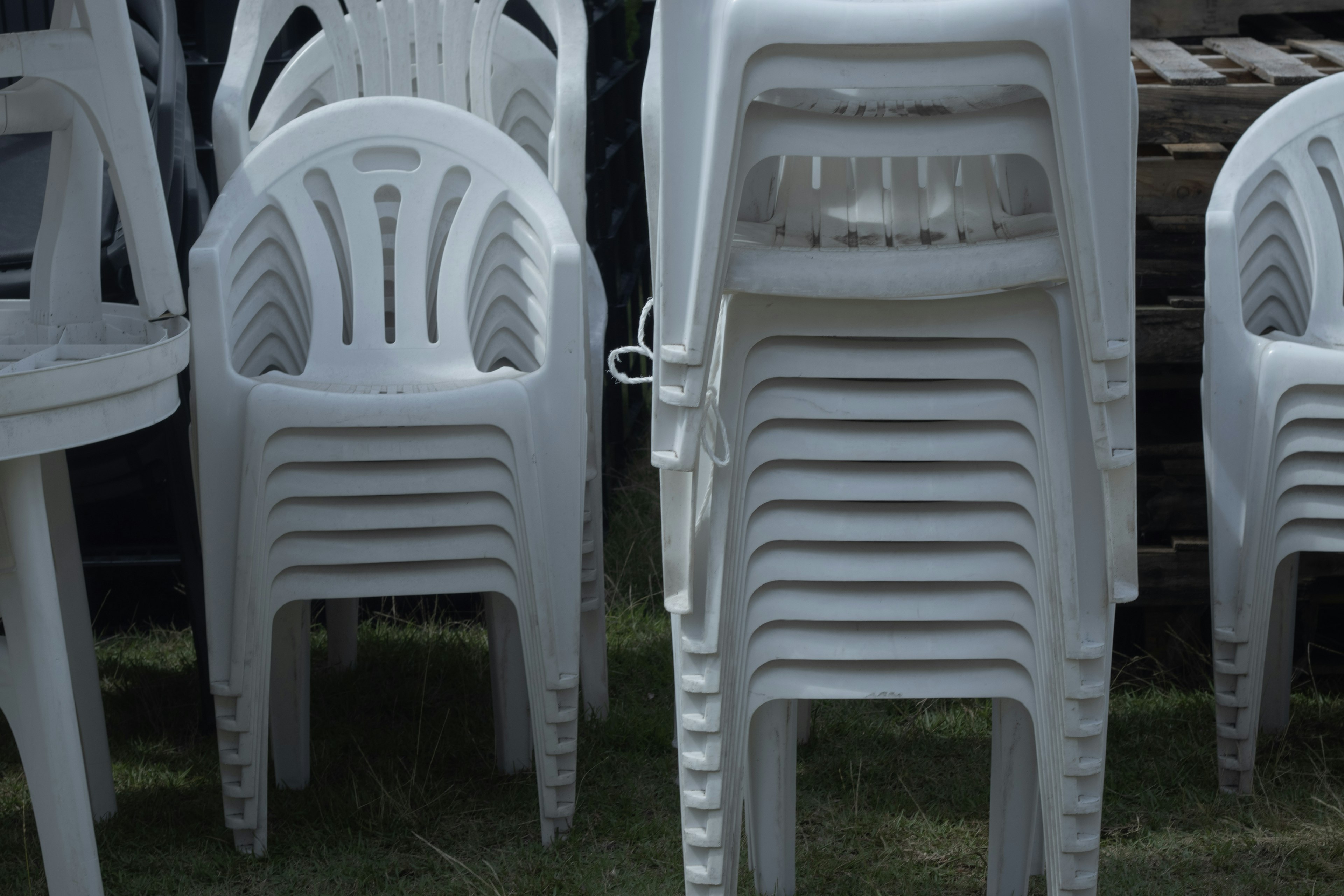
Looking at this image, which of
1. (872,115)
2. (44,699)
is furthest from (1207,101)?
(44,699)

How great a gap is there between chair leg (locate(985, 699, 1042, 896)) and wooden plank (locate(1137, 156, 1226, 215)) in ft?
3.47

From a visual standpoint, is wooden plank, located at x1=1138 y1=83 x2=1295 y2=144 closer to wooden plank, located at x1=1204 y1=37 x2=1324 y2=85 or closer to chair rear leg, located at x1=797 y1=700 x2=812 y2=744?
wooden plank, located at x1=1204 y1=37 x2=1324 y2=85

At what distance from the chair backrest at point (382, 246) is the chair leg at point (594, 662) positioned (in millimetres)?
490

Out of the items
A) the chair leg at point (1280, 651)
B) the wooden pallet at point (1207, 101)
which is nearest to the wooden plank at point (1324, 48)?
the wooden pallet at point (1207, 101)

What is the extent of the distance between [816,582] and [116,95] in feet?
3.41

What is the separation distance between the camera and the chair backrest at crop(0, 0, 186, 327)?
5.42 ft

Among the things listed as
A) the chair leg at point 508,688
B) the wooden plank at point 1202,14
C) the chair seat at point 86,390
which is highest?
the wooden plank at point 1202,14

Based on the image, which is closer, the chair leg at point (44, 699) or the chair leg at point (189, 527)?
the chair leg at point (44, 699)

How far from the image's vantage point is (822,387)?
1560mm

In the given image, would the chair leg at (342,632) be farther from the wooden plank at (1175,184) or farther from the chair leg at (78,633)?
the wooden plank at (1175,184)

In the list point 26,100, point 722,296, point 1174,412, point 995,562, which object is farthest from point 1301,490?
point 26,100

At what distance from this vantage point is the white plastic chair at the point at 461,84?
2330 millimetres

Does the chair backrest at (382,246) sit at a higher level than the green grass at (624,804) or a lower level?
higher

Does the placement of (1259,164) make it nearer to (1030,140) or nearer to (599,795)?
(1030,140)
